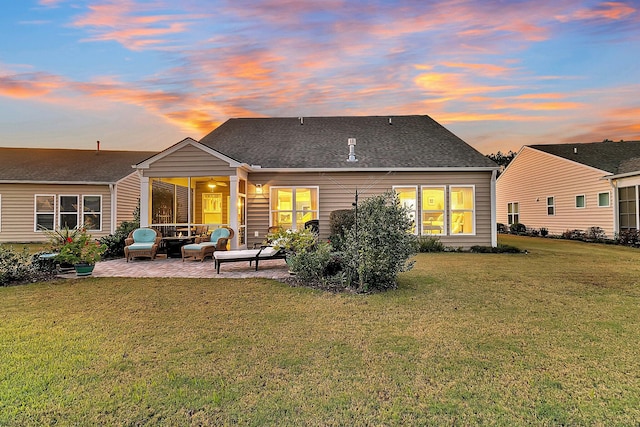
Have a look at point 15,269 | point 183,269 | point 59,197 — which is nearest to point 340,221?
point 183,269

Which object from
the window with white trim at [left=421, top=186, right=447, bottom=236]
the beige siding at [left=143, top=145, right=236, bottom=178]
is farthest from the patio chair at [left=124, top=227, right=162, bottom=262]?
the window with white trim at [left=421, top=186, right=447, bottom=236]

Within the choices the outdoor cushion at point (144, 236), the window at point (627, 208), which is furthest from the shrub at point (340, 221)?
the window at point (627, 208)

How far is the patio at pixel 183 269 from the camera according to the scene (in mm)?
7703

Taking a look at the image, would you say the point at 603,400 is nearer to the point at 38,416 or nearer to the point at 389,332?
the point at 389,332

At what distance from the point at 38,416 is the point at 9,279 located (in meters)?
6.25

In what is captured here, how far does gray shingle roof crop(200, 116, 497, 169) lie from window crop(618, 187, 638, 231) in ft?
27.9

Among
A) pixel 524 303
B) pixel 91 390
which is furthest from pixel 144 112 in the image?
pixel 524 303

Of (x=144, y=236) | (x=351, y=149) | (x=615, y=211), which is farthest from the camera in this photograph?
(x=615, y=211)

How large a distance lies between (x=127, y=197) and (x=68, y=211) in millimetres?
2656

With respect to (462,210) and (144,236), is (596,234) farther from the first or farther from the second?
(144,236)

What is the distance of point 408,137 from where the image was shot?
49.6 feet

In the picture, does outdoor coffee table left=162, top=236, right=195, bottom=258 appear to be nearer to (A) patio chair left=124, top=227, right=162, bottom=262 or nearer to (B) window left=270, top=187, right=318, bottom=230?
(A) patio chair left=124, top=227, right=162, bottom=262

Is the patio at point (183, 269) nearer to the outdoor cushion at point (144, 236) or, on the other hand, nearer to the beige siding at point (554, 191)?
the outdoor cushion at point (144, 236)

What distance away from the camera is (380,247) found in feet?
20.0
